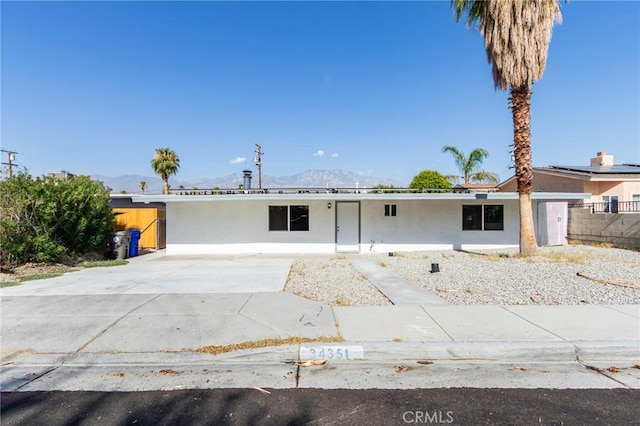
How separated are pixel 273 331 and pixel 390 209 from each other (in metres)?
11.6

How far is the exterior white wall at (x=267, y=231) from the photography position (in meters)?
15.5

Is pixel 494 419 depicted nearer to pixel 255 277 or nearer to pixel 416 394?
pixel 416 394

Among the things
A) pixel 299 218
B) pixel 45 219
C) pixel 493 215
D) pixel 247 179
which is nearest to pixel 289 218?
pixel 299 218

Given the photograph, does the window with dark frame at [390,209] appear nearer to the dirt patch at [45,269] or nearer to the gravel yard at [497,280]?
the gravel yard at [497,280]

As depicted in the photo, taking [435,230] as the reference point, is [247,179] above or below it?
above

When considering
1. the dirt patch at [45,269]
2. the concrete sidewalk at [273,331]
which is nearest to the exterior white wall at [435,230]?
the concrete sidewalk at [273,331]

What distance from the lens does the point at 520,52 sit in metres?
11.8

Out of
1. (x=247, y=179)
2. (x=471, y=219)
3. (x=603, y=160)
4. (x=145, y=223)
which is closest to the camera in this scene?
(x=471, y=219)

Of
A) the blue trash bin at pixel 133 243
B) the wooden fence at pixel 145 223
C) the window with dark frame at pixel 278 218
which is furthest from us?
the wooden fence at pixel 145 223

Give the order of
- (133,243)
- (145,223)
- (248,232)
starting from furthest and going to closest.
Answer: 1. (145,223)
2. (248,232)
3. (133,243)

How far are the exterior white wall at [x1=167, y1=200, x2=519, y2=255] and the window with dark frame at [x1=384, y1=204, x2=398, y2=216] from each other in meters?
0.14

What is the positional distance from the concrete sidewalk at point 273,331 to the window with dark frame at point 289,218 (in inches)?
317

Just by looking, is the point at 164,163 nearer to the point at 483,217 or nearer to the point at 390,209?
the point at 390,209

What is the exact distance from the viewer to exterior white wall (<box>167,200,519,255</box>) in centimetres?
1547
